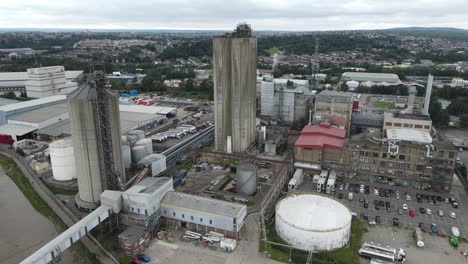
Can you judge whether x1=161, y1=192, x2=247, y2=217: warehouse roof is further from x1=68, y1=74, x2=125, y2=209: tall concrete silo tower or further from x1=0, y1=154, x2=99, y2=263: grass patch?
x1=0, y1=154, x2=99, y2=263: grass patch

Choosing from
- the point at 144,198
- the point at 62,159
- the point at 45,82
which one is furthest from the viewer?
the point at 45,82

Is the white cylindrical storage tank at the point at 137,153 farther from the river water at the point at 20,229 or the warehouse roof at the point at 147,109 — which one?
the warehouse roof at the point at 147,109

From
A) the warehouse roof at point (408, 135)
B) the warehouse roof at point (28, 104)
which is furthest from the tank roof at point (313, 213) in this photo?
the warehouse roof at point (28, 104)

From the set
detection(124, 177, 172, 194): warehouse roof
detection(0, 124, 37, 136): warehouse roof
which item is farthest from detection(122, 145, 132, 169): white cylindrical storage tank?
detection(0, 124, 37, 136): warehouse roof

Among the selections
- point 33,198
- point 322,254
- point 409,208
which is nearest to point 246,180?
point 322,254

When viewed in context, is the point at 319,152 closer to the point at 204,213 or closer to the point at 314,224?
the point at 314,224
